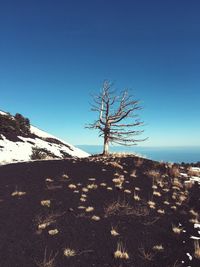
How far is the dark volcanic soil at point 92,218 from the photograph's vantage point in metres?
8.22

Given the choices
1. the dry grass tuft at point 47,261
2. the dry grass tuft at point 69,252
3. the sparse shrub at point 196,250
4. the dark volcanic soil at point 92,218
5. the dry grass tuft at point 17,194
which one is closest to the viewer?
the dry grass tuft at point 47,261

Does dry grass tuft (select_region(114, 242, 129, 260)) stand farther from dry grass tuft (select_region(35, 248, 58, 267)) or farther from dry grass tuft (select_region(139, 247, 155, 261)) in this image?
dry grass tuft (select_region(35, 248, 58, 267))

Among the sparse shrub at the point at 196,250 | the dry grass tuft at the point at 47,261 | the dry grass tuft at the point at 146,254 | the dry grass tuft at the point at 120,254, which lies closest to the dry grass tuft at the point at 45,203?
the dry grass tuft at the point at 47,261

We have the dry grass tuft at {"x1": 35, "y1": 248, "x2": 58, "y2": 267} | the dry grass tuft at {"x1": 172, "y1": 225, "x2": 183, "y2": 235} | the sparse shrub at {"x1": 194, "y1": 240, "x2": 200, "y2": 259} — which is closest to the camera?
the dry grass tuft at {"x1": 35, "y1": 248, "x2": 58, "y2": 267}

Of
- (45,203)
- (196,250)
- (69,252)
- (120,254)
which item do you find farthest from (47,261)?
(196,250)

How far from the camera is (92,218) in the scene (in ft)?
34.5

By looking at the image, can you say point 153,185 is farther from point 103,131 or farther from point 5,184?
point 103,131

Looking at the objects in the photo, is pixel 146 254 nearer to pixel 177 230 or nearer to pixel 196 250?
pixel 196 250

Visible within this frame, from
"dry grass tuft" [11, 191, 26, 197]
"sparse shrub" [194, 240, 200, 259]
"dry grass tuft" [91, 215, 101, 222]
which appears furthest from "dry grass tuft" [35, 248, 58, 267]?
"dry grass tuft" [11, 191, 26, 197]

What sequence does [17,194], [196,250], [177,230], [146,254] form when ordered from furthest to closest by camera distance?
[17,194], [177,230], [196,250], [146,254]

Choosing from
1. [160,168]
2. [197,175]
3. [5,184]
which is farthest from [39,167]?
[197,175]

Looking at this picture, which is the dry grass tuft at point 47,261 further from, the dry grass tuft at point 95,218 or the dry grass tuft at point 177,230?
the dry grass tuft at point 177,230

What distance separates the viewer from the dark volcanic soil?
27.0 feet

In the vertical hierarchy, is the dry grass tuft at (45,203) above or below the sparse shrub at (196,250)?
above
